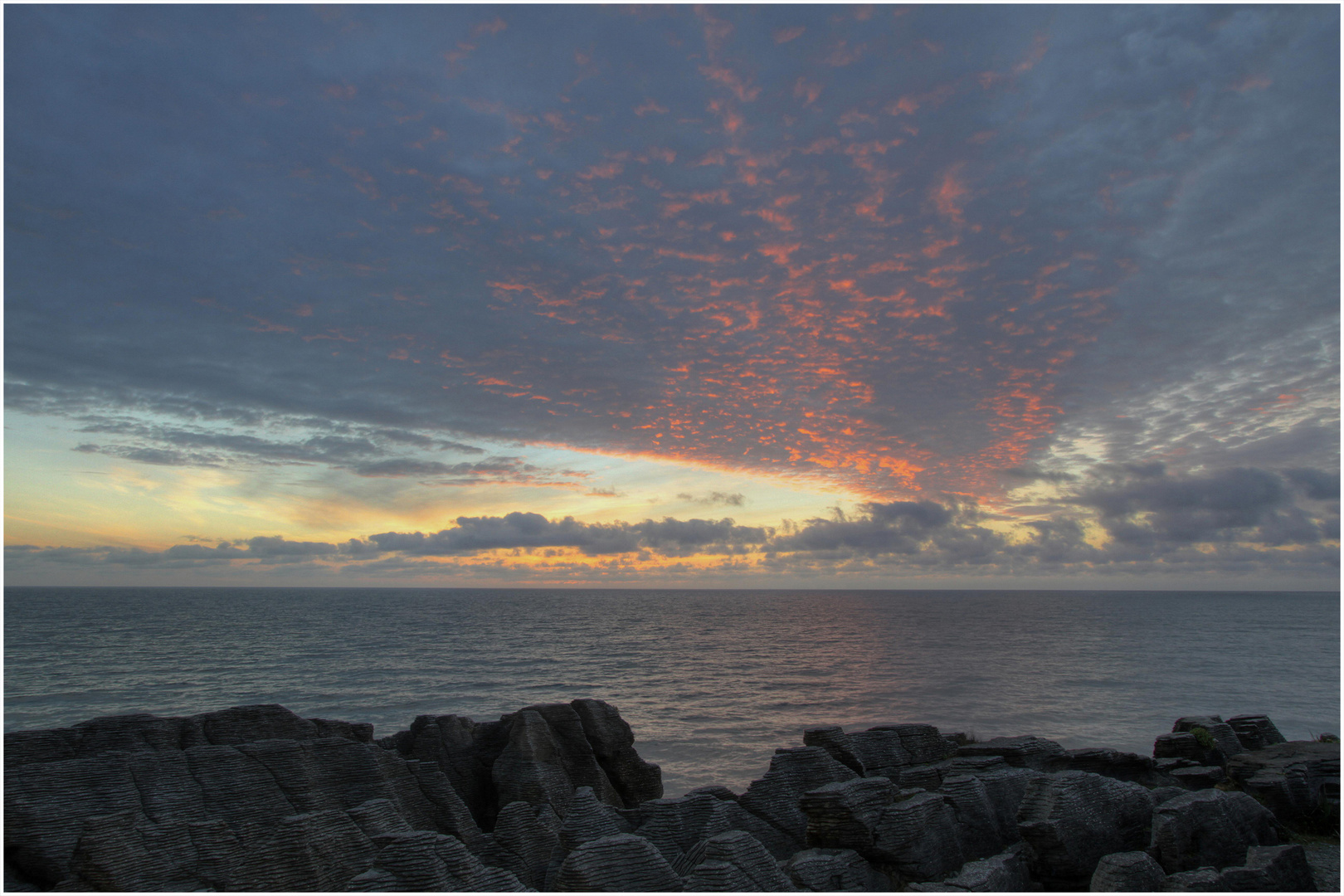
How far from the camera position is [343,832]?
40.8ft

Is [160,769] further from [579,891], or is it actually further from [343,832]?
[579,891]

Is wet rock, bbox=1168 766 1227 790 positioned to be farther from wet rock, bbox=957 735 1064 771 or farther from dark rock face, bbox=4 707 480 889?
dark rock face, bbox=4 707 480 889

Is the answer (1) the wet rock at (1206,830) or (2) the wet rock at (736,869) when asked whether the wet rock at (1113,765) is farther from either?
(2) the wet rock at (736,869)

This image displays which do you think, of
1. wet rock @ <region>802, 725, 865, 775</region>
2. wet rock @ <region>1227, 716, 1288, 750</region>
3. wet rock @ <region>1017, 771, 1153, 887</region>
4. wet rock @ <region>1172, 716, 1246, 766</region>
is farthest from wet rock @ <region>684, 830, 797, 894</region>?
wet rock @ <region>1227, 716, 1288, 750</region>

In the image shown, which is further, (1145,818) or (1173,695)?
(1173,695)

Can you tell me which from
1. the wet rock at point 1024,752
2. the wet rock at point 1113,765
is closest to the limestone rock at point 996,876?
the wet rock at point 1024,752

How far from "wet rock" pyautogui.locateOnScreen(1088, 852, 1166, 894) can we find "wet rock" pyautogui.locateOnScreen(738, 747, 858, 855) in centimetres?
600

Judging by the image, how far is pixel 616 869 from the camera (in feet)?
34.5

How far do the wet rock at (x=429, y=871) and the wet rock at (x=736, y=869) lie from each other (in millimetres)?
2787

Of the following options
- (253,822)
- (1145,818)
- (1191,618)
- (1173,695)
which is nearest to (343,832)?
(253,822)

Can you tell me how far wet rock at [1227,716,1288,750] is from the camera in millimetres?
23531

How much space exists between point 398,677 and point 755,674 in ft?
100

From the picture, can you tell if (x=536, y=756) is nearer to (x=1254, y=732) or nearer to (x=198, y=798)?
(x=198, y=798)

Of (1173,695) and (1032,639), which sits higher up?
(1173,695)
